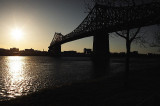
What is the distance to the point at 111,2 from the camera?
13281 millimetres

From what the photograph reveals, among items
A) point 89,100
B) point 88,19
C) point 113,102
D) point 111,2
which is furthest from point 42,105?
point 88,19

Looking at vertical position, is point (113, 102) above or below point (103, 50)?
below

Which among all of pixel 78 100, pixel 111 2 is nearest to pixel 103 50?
pixel 111 2

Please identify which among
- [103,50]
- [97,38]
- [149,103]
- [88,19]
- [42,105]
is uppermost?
[88,19]

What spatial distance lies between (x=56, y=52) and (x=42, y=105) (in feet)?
442

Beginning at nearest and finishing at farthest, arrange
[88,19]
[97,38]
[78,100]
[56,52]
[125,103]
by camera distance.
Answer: [125,103], [78,100], [97,38], [88,19], [56,52]

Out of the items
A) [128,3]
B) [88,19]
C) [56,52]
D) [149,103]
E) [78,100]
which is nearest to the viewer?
[149,103]

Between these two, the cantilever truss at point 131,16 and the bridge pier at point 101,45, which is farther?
the bridge pier at point 101,45

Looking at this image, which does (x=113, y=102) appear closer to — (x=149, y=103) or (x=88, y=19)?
(x=149, y=103)

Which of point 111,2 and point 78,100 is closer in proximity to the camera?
point 78,100

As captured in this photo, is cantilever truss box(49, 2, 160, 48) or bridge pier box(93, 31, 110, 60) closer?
cantilever truss box(49, 2, 160, 48)

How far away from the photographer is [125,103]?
788 cm

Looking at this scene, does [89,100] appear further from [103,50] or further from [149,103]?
[103,50]

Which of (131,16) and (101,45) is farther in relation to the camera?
(101,45)
